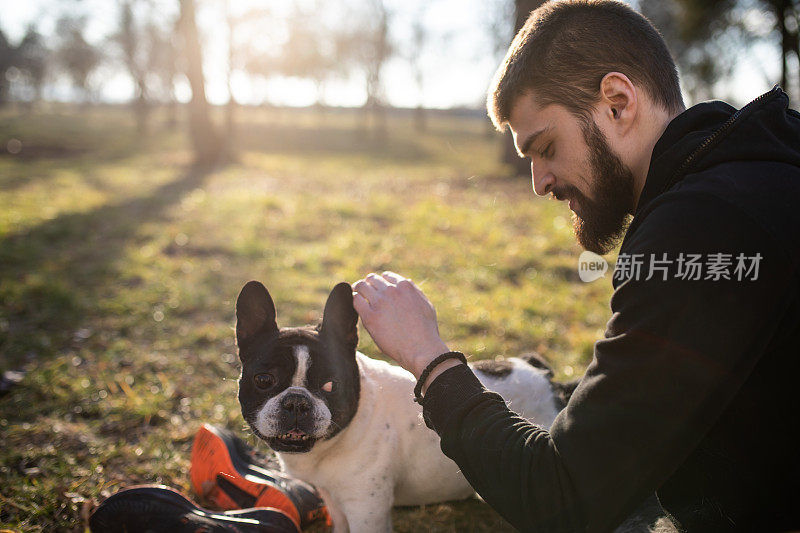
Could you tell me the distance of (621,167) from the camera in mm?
2010

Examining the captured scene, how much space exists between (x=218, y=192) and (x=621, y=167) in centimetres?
1307

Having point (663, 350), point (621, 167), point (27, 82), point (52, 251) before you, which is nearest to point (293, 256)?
point (52, 251)

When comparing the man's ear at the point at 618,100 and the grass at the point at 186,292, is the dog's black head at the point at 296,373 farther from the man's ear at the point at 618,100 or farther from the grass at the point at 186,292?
the man's ear at the point at 618,100

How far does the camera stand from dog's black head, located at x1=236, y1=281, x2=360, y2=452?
2439mm

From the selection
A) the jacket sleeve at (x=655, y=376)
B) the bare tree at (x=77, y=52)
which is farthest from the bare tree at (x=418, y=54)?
the jacket sleeve at (x=655, y=376)

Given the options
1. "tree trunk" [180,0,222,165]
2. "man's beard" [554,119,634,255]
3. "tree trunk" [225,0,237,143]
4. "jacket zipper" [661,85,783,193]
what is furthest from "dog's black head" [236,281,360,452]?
"tree trunk" [225,0,237,143]

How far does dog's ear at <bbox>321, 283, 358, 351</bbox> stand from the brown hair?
1.15m

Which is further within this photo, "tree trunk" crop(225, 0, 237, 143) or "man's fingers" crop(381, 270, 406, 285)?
"tree trunk" crop(225, 0, 237, 143)

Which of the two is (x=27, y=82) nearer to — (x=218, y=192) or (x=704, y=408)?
(x=218, y=192)

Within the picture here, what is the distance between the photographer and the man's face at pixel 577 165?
6.53ft

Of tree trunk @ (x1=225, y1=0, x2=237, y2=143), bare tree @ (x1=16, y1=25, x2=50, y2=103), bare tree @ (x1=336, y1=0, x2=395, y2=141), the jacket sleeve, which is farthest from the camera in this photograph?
bare tree @ (x1=16, y1=25, x2=50, y2=103)

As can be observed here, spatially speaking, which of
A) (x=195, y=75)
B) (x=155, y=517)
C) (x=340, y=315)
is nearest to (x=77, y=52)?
(x=195, y=75)

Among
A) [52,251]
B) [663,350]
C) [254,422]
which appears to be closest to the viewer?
[663,350]

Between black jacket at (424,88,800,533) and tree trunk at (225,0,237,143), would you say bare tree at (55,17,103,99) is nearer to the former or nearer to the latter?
tree trunk at (225,0,237,143)
